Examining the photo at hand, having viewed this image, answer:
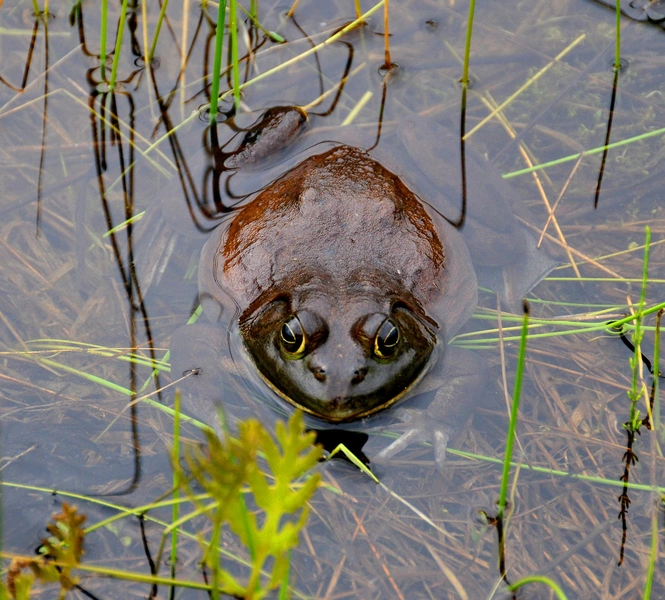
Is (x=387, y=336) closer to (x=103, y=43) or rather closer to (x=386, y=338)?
(x=386, y=338)

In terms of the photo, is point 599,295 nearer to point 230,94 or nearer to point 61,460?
point 230,94

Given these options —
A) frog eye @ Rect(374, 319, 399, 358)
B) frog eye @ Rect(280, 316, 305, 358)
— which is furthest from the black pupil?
frog eye @ Rect(280, 316, 305, 358)

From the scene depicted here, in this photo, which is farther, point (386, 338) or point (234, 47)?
point (234, 47)

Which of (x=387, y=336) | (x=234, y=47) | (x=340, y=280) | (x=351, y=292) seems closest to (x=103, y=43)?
(x=234, y=47)

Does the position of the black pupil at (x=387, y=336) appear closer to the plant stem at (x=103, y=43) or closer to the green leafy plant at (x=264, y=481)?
the green leafy plant at (x=264, y=481)

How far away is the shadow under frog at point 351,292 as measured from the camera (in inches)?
142

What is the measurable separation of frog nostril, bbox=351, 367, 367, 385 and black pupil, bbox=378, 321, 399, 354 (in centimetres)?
16

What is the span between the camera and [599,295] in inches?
185

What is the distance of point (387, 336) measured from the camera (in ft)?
11.7

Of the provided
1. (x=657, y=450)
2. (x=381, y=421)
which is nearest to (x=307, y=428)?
(x=381, y=421)

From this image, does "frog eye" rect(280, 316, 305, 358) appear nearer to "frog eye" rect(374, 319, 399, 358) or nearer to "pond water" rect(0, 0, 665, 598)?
"frog eye" rect(374, 319, 399, 358)

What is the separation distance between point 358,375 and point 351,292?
57 cm

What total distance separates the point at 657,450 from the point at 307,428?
6.50ft

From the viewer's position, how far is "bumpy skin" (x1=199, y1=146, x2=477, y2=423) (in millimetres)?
3592
